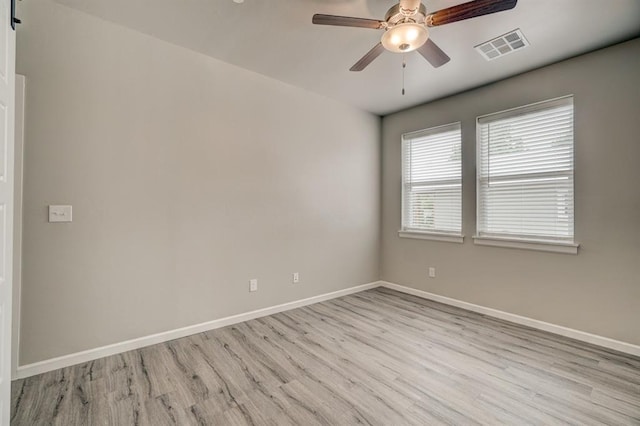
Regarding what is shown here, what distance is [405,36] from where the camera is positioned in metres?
1.88

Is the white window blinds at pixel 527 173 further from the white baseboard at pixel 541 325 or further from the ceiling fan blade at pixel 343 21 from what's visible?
the ceiling fan blade at pixel 343 21

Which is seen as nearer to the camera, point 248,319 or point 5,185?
point 5,185

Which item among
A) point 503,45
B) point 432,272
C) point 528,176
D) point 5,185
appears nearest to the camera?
point 5,185

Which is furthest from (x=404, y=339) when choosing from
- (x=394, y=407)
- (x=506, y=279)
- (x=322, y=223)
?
(x=322, y=223)

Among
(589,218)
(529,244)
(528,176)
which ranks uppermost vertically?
(528,176)

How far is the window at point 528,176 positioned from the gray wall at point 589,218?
91mm

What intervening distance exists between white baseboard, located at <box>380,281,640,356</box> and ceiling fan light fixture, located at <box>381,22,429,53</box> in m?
3.01

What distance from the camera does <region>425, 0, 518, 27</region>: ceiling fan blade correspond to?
5.19 ft

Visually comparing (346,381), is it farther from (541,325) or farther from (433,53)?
(433,53)

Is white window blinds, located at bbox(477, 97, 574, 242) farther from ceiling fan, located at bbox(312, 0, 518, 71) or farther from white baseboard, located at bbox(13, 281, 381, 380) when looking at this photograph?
white baseboard, located at bbox(13, 281, 381, 380)

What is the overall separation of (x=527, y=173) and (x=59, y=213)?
14.4 ft

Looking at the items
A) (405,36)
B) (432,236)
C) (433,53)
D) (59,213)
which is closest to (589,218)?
(432,236)

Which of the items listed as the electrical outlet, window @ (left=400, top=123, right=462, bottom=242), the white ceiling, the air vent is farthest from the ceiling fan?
the electrical outlet

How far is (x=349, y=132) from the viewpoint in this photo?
4.22 meters
